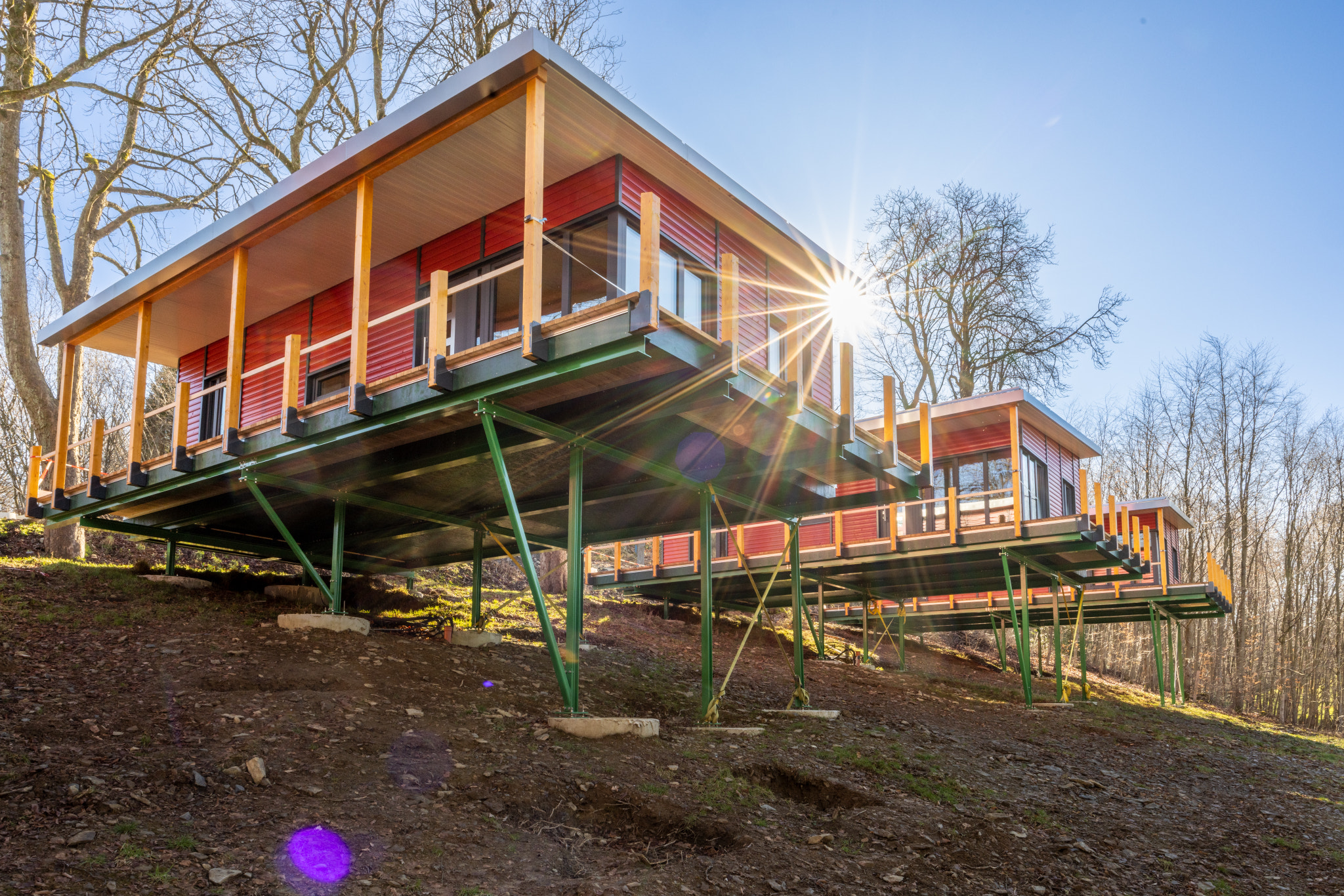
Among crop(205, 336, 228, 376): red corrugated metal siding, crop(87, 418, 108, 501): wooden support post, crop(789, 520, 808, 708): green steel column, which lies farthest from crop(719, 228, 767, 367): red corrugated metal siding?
crop(205, 336, 228, 376): red corrugated metal siding

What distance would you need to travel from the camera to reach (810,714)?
480 inches

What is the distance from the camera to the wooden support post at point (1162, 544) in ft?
77.1

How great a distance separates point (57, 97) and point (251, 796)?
18.1 m

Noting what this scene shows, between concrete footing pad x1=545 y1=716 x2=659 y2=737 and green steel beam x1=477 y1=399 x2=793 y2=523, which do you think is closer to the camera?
concrete footing pad x1=545 y1=716 x2=659 y2=737

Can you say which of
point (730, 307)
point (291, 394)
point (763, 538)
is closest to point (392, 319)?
point (291, 394)

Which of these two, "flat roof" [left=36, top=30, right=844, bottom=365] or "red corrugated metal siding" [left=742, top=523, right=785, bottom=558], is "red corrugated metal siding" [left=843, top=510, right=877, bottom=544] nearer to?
"red corrugated metal siding" [left=742, top=523, right=785, bottom=558]

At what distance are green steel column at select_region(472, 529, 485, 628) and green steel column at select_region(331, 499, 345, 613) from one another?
2.05 meters

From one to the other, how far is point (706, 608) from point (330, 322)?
7877mm

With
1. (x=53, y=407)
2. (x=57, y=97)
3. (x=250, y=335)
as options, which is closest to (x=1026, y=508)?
(x=250, y=335)

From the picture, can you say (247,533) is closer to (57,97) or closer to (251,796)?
(57,97)

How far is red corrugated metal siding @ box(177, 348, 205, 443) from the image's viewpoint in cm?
1772

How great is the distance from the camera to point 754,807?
7.44 meters

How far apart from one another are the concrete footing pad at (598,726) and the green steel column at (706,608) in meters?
1.79

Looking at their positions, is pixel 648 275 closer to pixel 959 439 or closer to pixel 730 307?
pixel 730 307
